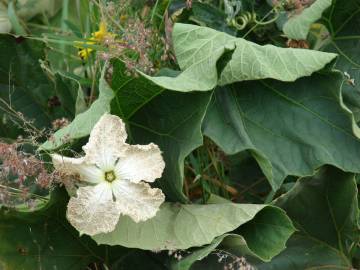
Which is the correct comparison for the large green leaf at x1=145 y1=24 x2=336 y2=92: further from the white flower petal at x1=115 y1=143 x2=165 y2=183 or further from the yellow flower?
the yellow flower

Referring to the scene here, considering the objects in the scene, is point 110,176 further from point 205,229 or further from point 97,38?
point 97,38

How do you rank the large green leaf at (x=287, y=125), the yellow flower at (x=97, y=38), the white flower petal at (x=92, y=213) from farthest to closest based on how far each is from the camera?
the yellow flower at (x=97, y=38) < the large green leaf at (x=287, y=125) < the white flower petal at (x=92, y=213)

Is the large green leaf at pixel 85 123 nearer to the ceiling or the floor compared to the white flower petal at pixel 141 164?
nearer to the ceiling

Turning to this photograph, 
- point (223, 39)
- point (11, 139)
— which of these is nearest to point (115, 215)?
point (223, 39)

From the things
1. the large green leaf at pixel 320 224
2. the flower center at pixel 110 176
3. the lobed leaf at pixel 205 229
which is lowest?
the large green leaf at pixel 320 224

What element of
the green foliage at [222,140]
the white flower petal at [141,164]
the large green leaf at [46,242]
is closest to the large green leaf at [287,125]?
the green foliage at [222,140]

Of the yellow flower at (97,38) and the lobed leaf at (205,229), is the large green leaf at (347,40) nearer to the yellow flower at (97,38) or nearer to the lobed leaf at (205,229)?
the lobed leaf at (205,229)

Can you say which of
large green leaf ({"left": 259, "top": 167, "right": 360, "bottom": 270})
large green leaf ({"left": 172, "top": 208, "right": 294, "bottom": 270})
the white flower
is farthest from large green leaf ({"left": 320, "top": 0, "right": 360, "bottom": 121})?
the white flower
